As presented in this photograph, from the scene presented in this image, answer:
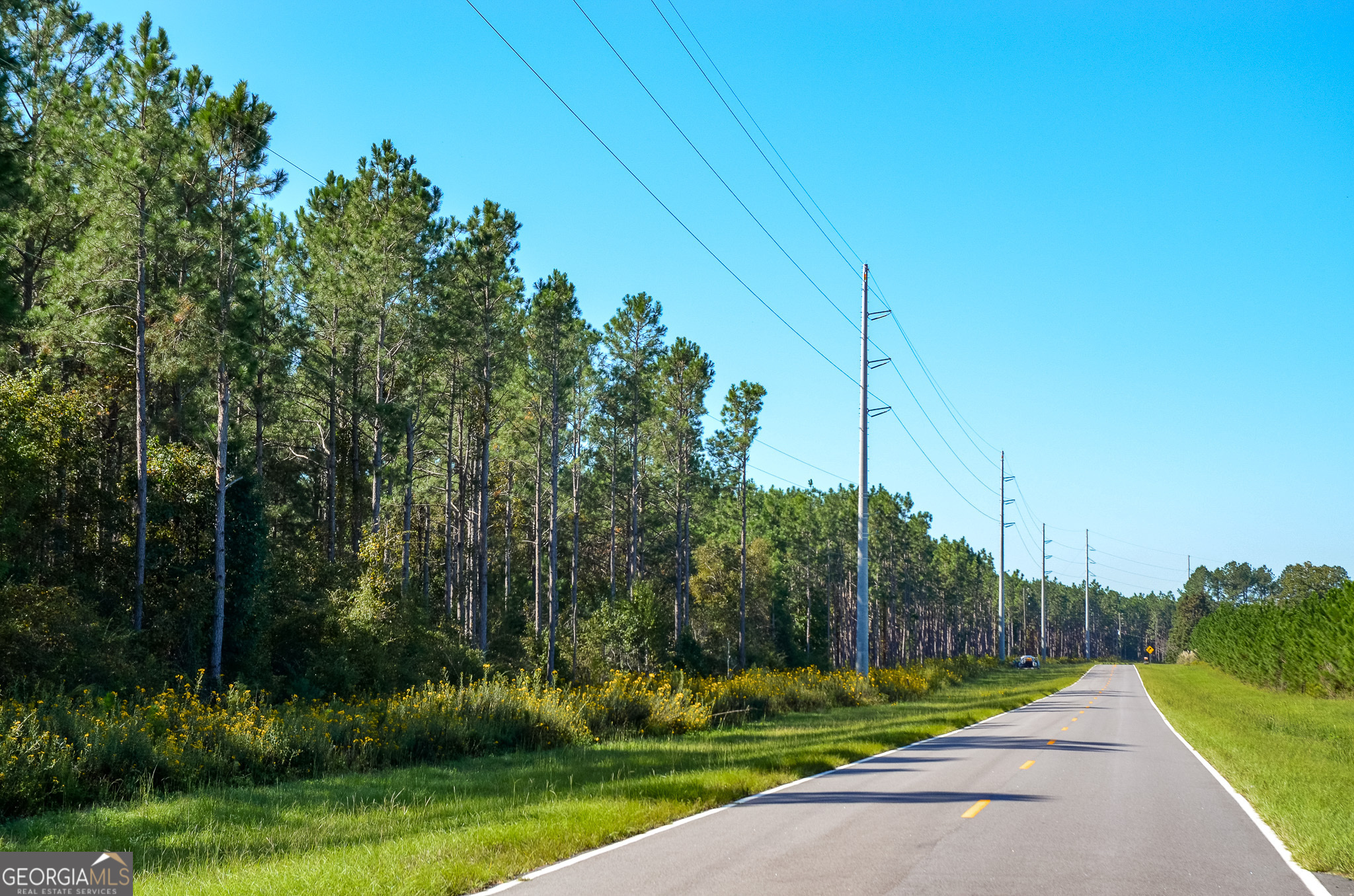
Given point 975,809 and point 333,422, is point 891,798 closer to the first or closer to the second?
point 975,809

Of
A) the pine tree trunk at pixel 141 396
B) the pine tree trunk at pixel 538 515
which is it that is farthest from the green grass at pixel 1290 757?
the pine tree trunk at pixel 538 515

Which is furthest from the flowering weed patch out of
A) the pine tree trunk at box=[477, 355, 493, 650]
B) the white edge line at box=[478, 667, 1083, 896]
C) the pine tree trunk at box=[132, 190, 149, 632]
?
the pine tree trunk at box=[477, 355, 493, 650]

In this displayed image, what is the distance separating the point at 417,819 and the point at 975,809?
6755mm

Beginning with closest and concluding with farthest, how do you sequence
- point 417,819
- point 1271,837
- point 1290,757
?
point 1271,837 < point 417,819 < point 1290,757

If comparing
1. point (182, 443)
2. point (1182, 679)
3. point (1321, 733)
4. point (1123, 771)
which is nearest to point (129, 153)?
point (182, 443)

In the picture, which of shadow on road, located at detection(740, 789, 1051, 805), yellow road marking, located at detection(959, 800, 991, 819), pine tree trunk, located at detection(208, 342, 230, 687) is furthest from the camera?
pine tree trunk, located at detection(208, 342, 230, 687)

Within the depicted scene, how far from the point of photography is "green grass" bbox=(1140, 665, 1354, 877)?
9508 mm

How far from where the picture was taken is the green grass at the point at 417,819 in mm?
7996

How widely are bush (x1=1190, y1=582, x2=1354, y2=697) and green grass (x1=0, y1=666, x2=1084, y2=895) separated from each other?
33608mm

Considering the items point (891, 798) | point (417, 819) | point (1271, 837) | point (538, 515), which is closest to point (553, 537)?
point (538, 515)

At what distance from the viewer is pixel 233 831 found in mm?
9898

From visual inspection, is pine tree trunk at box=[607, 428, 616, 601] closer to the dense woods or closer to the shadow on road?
the dense woods

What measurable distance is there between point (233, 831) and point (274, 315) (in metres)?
30.3

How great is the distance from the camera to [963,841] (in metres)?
9.27
